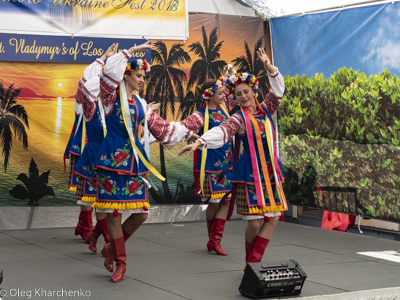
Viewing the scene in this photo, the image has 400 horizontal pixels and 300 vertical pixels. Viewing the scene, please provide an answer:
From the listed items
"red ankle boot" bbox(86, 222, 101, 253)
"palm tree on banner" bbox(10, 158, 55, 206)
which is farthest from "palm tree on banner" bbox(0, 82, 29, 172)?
"red ankle boot" bbox(86, 222, 101, 253)

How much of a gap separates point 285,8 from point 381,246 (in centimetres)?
347

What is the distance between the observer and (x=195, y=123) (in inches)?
224

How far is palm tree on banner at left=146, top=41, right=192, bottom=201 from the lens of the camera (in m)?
7.44

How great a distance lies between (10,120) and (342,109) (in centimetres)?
399

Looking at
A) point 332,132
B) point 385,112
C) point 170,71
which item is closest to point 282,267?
point 385,112

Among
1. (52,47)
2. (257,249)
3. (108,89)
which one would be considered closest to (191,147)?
(108,89)

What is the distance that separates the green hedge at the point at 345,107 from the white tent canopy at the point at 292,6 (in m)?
0.85

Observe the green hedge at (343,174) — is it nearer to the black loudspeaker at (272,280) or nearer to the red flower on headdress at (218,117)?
the red flower on headdress at (218,117)

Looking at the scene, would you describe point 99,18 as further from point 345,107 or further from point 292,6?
point 345,107

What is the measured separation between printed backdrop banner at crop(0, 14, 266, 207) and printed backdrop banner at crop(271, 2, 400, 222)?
0.71 meters

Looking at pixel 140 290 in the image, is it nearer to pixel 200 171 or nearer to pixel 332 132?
pixel 200 171

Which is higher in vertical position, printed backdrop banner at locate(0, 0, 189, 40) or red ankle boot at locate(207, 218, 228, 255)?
printed backdrop banner at locate(0, 0, 189, 40)

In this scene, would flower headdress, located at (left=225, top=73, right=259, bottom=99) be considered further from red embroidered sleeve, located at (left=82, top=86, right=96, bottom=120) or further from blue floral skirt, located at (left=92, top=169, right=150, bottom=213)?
red embroidered sleeve, located at (left=82, top=86, right=96, bottom=120)

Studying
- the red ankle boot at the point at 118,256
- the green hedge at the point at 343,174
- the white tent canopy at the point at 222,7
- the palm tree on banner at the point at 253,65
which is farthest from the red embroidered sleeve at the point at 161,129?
the palm tree on banner at the point at 253,65
